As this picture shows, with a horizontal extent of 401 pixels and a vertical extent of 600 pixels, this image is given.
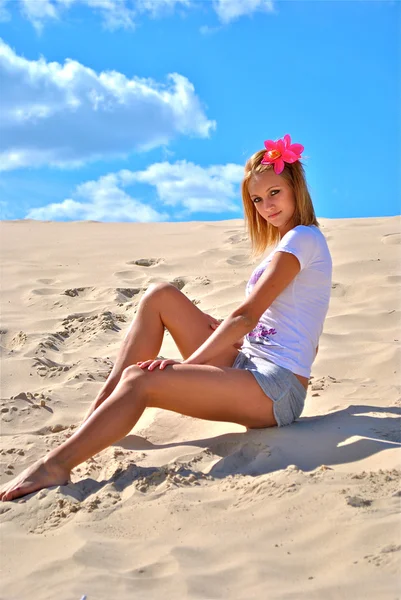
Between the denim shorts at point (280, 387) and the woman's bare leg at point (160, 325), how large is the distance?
0.31 m

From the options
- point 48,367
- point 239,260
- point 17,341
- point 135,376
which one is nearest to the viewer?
point 135,376

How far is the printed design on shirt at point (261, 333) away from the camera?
11.3ft

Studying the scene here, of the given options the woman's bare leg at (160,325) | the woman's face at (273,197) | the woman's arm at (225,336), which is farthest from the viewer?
the woman's bare leg at (160,325)

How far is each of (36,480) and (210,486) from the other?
0.69m

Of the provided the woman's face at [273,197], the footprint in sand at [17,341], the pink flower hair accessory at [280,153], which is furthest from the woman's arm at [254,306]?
the footprint in sand at [17,341]

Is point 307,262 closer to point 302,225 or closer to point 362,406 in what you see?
point 302,225

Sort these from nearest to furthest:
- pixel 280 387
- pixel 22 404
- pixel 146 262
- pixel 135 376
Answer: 1. pixel 135 376
2. pixel 280 387
3. pixel 22 404
4. pixel 146 262

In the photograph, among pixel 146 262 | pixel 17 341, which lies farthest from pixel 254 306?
pixel 146 262

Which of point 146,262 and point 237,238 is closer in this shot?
point 146,262

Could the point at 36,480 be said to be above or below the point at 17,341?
below

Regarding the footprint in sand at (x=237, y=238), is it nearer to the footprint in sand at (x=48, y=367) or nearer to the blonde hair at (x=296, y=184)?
the footprint in sand at (x=48, y=367)

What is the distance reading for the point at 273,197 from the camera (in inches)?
140

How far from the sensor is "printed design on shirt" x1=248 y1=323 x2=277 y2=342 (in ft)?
11.3

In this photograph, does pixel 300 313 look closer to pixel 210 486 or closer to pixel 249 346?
pixel 249 346
